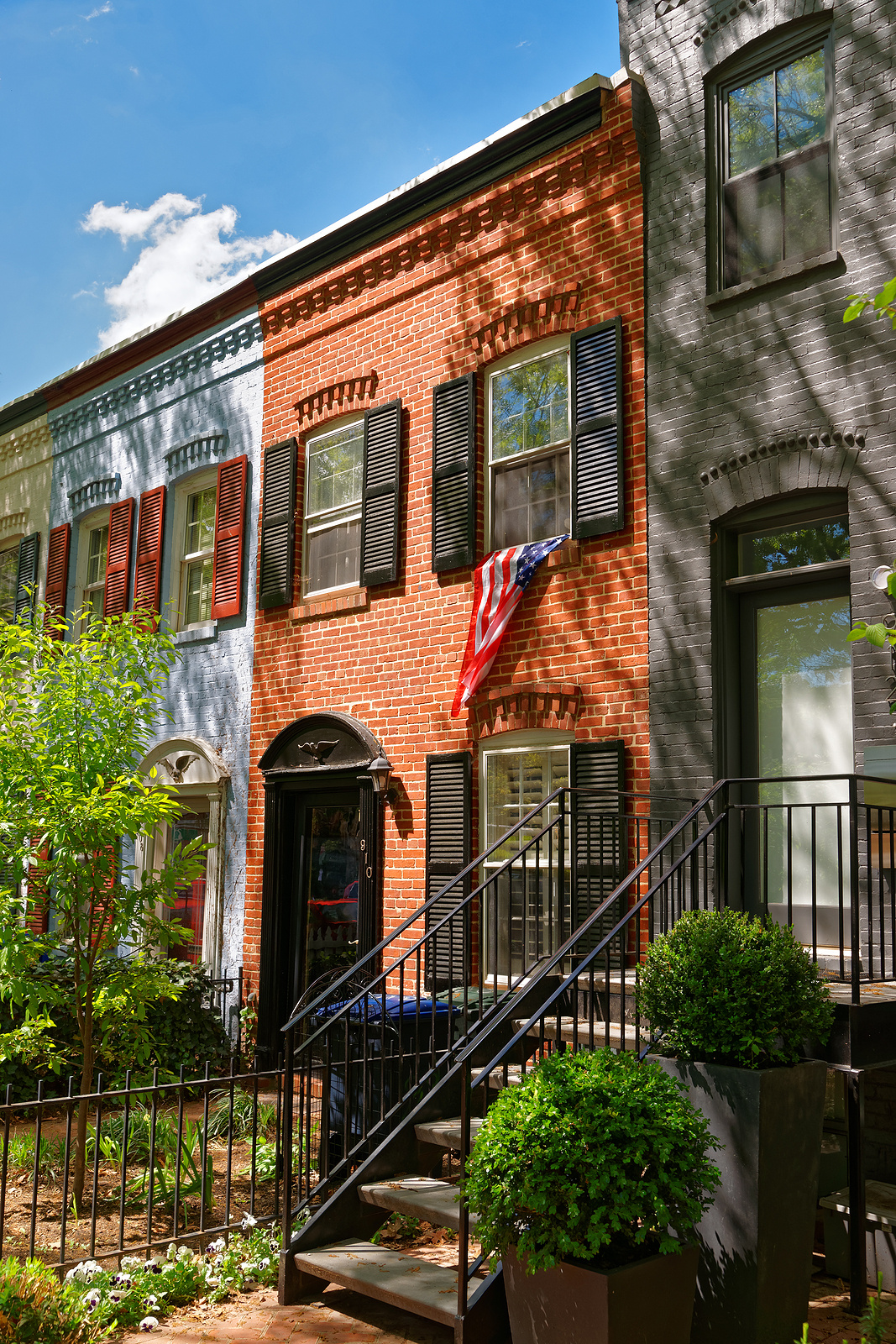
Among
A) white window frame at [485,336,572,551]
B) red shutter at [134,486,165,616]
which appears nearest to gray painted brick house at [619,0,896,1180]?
white window frame at [485,336,572,551]

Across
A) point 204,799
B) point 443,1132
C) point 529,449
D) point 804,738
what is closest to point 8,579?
point 204,799

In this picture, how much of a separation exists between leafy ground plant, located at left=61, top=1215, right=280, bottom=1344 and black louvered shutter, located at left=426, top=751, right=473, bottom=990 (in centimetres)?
294

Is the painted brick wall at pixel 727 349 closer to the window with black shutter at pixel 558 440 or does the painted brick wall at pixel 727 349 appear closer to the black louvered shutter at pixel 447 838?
the window with black shutter at pixel 558 440

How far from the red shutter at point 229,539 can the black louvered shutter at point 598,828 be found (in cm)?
481

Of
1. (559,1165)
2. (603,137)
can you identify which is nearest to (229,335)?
(603,137)

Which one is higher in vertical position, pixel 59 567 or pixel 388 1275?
pixel 59 567

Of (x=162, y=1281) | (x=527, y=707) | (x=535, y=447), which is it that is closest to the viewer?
(x=162, y=1281)

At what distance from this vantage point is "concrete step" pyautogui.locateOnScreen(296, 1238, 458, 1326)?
185 inches

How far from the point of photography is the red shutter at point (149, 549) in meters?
12.5

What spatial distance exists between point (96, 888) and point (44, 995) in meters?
0.76


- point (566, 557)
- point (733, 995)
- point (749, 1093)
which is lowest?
point (749, 1093)

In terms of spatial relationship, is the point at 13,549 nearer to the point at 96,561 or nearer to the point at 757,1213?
the point at 96,561

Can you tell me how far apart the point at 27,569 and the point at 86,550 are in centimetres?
118

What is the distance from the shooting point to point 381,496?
9844mm
